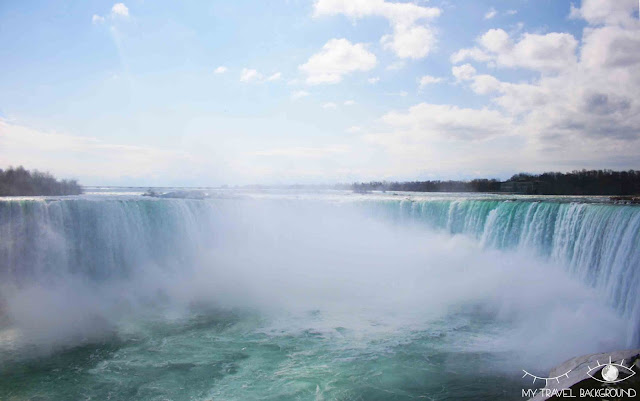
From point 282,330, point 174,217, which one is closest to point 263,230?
point 174,217

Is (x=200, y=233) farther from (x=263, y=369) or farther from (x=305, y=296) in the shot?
(x=263, y=369)

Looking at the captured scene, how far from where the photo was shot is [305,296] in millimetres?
14781

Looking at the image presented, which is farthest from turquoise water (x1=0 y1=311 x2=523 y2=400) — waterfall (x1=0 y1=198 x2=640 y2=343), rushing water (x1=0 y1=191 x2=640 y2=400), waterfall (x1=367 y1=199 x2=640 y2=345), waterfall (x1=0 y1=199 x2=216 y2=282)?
waterfall (x1=0 y1=199 x2=216 y2=282)

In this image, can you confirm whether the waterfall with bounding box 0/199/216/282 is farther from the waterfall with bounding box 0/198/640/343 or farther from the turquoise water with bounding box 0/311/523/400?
the turquoise water with bounding box 0/311/523/400

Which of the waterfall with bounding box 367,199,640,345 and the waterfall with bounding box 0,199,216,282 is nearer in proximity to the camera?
the waterfall with bounding box 367,199,640,345

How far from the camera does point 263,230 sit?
20.6m

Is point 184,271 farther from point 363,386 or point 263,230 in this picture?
point 363,386

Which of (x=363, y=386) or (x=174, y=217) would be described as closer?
(x=363, y=386)

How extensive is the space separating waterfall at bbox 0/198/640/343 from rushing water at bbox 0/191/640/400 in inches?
2.0

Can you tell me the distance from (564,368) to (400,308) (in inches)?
268

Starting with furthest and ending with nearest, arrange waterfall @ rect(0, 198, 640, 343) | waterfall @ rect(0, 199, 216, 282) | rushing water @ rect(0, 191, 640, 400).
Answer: waterfall @ rect(0, 199, 216, 282), waterfall @ rect(0, 198, 640, 343), rushing water @ rect(0, 191, 640, 400)

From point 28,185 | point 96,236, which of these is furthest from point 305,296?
point 28,185

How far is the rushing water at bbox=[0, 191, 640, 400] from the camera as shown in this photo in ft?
27.5

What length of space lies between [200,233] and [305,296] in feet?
21.1
